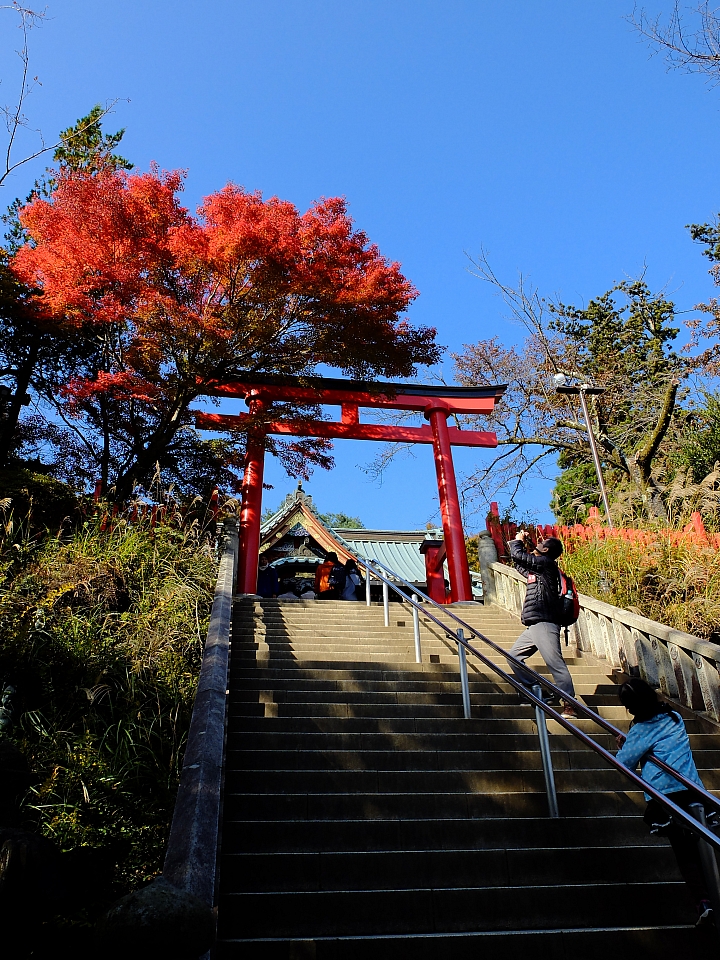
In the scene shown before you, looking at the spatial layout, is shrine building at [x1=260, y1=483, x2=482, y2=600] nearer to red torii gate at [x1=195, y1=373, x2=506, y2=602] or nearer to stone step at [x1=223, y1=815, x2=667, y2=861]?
red torii gate at [x1=195, y1=373, x2=506, y2=602]

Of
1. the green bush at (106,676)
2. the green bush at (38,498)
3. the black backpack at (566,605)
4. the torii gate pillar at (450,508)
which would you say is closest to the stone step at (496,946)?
the green bush at (106,676)

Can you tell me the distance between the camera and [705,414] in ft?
49.4

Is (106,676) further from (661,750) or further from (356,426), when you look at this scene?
(356,426)

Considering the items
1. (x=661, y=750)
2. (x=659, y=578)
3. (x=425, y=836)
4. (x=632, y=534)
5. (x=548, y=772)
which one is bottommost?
(x=425, y=836)

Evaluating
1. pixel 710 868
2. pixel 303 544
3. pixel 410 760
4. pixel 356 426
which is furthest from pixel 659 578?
pixel 303 544

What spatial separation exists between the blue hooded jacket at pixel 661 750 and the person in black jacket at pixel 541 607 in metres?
1.92

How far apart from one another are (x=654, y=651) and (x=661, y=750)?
3.17 metres

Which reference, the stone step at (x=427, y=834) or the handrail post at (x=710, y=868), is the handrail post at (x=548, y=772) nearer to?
the stone step at (x=427, y=834)

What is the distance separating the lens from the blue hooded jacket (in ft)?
10.8

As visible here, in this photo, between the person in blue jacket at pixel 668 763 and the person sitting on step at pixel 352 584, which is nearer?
the person in blue jacket at pixel 668 763

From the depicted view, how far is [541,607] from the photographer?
5.69 meters

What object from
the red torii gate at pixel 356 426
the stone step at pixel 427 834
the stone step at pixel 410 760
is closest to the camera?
the stone step at pixel 427 834

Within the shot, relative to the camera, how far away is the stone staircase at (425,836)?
294cm

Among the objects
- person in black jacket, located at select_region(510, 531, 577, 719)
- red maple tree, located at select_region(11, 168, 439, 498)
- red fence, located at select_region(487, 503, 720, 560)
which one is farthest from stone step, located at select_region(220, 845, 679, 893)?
red maple tree, located at select_region(11, 168, 439, 498)
